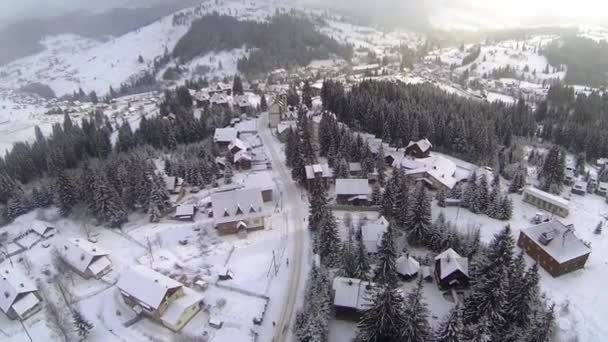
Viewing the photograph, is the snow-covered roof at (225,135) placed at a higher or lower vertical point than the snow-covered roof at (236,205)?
higher

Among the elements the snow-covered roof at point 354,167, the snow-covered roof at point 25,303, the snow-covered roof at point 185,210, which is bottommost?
the snow-covered roof at point 25,303

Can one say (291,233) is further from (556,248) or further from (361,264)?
(556,248)

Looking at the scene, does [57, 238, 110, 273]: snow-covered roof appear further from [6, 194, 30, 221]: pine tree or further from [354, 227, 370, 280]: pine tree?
[354, 227, 370, 280]: pine tree

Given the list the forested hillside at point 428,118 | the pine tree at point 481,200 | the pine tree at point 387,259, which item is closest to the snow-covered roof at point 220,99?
the forested hillside at point 428,118

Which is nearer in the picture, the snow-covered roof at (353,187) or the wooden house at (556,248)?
the wooden house at (556,248)

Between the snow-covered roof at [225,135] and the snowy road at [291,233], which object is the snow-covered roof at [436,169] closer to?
the snowy road at [291,233]

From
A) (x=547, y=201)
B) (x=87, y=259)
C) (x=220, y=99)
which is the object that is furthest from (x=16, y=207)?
(x=547, y=201)

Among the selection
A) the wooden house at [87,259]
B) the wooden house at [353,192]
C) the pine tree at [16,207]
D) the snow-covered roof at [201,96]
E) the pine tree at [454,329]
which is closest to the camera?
the pine tree at [454,329]

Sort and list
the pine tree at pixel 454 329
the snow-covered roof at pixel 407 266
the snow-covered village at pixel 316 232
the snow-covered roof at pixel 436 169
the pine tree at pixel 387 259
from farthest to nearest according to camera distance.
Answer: the snow-covered roof at pixel 436 169, the snow-covered roof at pixel 407 266, the pine tree at pixel 387 259, the snow-covered village at pixel 316 232, the pine tree at pixel 454 329
